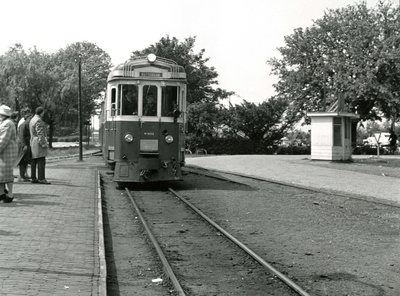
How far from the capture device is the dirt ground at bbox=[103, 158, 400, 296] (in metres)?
6.64

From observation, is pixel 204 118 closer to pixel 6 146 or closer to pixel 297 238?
pixel 6 146

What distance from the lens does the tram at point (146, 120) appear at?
15.7 metres

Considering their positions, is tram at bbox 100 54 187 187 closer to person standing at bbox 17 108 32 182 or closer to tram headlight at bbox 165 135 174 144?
tram headlight at bbox 165 135 174 144

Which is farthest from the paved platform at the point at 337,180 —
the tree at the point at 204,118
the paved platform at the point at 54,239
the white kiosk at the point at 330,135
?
the tree at the point at 204,118

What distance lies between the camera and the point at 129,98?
16016mm

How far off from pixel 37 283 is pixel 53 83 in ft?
171

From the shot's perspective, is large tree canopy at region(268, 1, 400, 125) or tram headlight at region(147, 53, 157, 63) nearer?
tram headlight at region(147, 53, 157, 63)

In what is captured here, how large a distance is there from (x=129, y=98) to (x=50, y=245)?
8604 millimetres

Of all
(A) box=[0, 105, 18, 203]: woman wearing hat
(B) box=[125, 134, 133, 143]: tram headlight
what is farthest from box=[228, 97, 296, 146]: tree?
(A) box=[0, 105, 18, 203]: woman wearing hat

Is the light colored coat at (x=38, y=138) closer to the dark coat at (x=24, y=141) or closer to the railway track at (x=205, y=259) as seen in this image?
the dark coat at (x=24, y=141)

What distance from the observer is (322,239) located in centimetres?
923

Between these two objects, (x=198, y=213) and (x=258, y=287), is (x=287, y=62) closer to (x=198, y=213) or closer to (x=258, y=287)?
(x=198, y=213)

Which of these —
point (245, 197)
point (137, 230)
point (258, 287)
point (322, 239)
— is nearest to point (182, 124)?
point (245, 197)

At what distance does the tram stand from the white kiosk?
1521 cm
